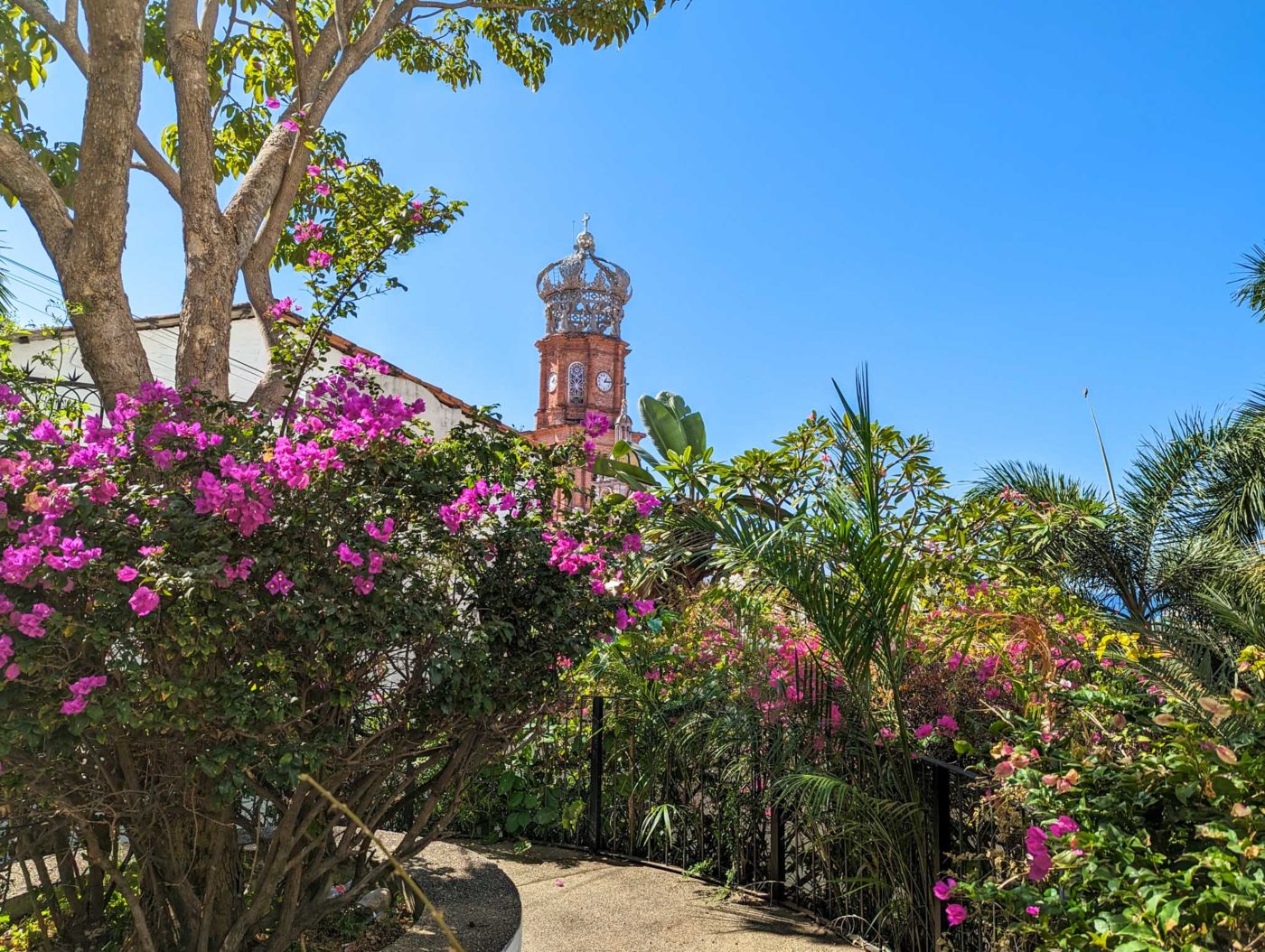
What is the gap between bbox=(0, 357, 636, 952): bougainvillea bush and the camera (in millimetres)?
2441

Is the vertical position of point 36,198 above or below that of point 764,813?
above

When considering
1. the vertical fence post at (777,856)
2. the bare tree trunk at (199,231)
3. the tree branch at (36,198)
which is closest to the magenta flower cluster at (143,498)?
the bare tree trunk at (199,231)

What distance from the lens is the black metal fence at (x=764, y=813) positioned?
12.8 feet

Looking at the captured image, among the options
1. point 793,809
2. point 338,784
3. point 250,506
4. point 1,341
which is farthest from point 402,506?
point 793,809

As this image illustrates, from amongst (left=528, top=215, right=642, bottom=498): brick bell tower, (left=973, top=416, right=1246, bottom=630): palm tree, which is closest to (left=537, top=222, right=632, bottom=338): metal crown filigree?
(left=528, top=215, right=642, bottom=498): brick bell tower

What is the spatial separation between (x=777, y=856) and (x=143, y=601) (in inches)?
156

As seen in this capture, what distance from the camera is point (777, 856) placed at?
5012 mm

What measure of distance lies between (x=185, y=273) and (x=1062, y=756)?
4.34m

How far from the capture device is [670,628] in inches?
261

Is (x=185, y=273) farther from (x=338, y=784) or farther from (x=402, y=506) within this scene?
(x=338, y=784)

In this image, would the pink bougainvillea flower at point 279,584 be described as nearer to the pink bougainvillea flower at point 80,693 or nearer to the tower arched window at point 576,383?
the pink bougainvillea flower at point 80,693

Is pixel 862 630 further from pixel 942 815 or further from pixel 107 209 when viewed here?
pixel 107 209

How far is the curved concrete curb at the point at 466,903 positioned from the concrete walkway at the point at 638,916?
1.89 ft

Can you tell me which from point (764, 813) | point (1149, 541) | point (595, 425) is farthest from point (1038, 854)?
point (1149, 541)
